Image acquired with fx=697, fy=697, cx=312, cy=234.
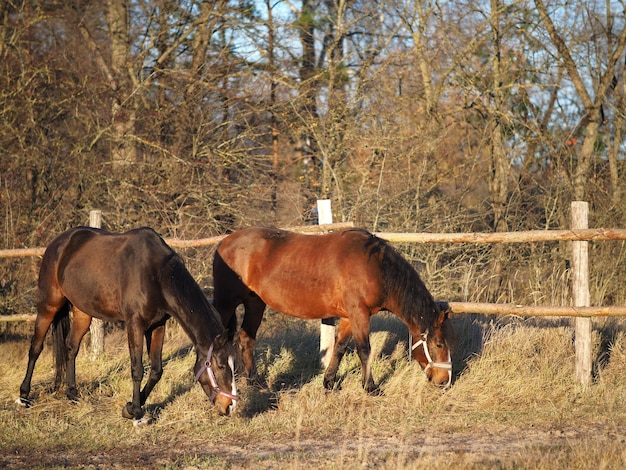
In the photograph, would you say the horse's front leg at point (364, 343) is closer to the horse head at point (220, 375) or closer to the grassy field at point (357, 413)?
the grassy field at point (357, 413)

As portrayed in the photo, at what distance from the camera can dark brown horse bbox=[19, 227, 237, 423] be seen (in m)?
5.42

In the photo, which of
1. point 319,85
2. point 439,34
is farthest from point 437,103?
point 319,85

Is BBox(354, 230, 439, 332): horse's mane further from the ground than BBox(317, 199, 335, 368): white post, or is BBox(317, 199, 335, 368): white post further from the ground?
BBox(354, 230, 439, 332): horse's mane

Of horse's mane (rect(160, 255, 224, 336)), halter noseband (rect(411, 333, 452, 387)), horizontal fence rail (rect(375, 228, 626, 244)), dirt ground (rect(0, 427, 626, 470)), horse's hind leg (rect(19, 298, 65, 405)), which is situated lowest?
dirt ground (rect(0, 427, 626, 470))

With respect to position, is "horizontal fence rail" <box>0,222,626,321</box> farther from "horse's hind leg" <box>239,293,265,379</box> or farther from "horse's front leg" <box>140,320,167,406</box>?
"horse's front leg" <box>140,320,167,406</box>

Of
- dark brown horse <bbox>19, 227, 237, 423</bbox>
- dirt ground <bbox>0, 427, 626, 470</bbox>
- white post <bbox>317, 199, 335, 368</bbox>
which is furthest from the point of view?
white post <bbox>317, 199, 335, 368</bbox>

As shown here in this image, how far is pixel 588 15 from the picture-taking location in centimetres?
1245

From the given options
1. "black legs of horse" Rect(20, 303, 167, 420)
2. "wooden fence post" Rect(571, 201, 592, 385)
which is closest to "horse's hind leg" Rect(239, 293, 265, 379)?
"black legs of horse" Rect(20, 303, 167, 420)

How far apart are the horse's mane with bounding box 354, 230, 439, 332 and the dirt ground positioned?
1239 millimetres

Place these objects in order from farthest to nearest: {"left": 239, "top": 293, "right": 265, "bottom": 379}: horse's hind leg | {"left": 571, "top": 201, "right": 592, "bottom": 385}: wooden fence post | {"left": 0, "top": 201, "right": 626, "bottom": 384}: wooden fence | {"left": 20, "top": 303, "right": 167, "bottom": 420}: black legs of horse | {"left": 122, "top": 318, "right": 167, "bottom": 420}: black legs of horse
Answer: {"left": 239, "top": 293, "right": 265, "bottom": 379}: horse's hind leg → {"left": 571, "top": 201, "right": 592, "bottom": 385}: wooden fence post → {"left": 0, "top": 201, "right": 626, "bottom": 384}: wooden fence → {"left": 20, "top": 303, "right": 167, "bottom": 420}: black legs of horse → {"left": 122, "top": 318, "right": 167, "bottom": 420}: black legs of horse

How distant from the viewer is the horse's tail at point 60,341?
6.51 meters

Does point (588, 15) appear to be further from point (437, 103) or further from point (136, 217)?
point (136, 217)

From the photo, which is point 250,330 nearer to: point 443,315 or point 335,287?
point 335,287

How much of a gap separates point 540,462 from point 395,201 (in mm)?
6978
